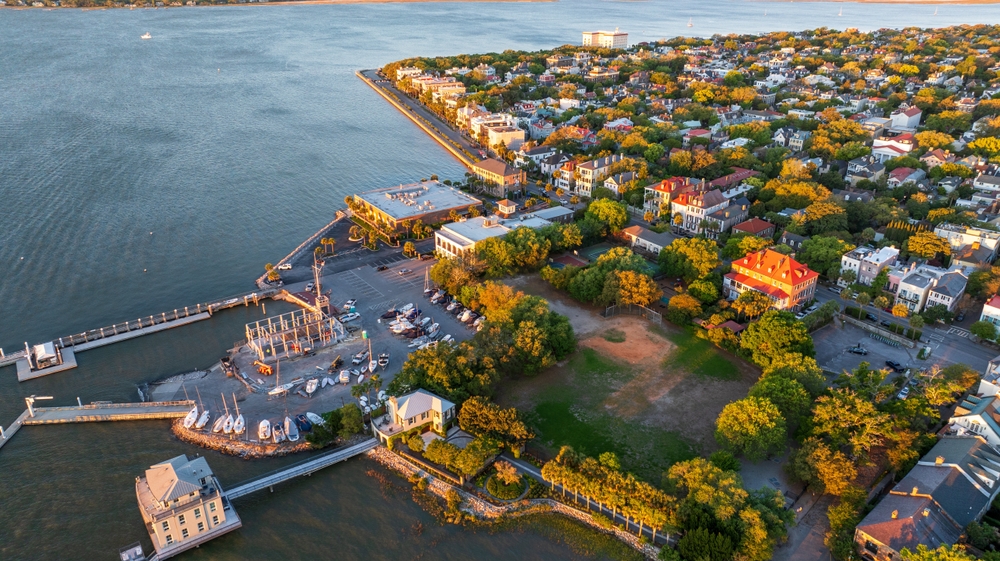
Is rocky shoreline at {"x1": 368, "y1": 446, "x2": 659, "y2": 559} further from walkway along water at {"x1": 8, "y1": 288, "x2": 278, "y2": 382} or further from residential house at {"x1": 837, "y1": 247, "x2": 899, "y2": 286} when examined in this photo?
residential house at {"x1": 837, "y1": 247, "x2": 899, "y2": 286}

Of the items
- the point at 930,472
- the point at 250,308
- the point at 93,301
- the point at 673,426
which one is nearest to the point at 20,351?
the point at 93,301

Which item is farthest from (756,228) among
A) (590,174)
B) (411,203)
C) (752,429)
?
(411,203)

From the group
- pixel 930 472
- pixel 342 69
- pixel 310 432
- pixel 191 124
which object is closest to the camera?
pixel 930 472

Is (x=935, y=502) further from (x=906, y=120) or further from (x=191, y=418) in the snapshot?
(x=906, y=120)

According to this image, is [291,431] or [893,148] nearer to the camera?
[291,431]

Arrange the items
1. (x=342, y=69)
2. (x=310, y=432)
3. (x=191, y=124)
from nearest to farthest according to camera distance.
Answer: (x=310, y=432) → (x=191, y=124) → (x=342, y=69)

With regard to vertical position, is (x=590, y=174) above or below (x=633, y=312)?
above

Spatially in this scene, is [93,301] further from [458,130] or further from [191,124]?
[458,130]
